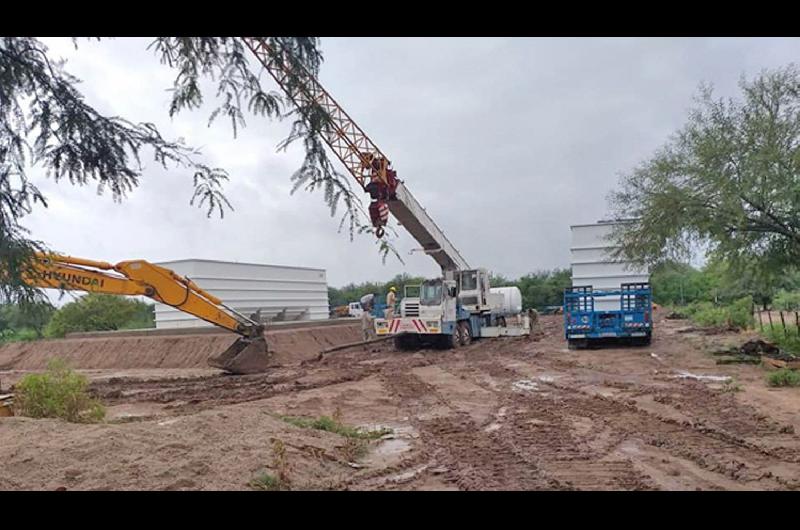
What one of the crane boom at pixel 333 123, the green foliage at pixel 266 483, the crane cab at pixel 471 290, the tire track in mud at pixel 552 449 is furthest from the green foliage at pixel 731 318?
the green foliage at pixel 266 483

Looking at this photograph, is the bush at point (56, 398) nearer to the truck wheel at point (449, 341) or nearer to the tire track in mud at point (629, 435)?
the tire track in mud at point (629, 435)

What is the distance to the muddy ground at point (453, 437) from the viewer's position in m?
6.43

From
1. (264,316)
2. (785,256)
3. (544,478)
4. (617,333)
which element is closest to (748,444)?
(544,478)

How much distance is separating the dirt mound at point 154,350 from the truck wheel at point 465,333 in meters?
5.68

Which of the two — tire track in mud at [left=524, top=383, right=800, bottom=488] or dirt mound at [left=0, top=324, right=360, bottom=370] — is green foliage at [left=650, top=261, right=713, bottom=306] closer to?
dirt mound at [left=0, top=324, right=360, bottom=370]

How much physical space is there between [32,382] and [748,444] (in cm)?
996

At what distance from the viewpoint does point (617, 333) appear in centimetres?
2094

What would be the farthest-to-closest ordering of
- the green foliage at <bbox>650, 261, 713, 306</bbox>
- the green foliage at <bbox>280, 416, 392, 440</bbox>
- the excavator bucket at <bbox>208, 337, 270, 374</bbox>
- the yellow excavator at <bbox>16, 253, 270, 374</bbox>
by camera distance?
the green foliage at <bbox>650, 261, 713, 306</bbox> → the excavator bucket at <bbox>208, 337, 270, 374</bbox> → the yellow excavator at <bbox>16, 253, 270, 374</bbox> → the green foliage at <bbox>280, 416, 392, 440</bbox>

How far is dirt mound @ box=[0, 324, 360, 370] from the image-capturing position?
24.3 meters

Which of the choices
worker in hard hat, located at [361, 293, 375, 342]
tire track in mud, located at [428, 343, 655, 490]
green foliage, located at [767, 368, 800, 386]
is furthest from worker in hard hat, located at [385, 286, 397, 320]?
green foliage, located at [767, 368, 800, 386]

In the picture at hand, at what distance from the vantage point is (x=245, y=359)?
1855 cm

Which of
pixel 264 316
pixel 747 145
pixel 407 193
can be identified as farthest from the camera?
pixel 264 316

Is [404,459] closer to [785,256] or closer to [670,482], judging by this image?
[670,482]
